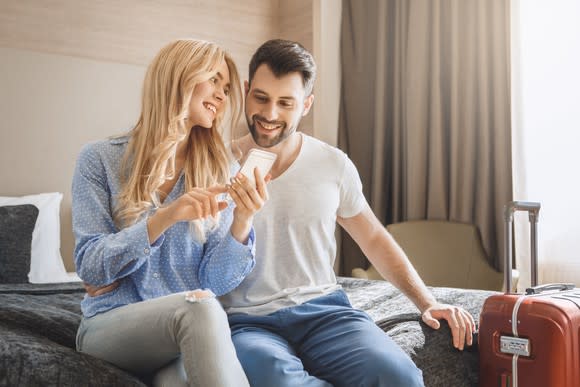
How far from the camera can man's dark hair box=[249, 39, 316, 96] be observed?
5.78ft

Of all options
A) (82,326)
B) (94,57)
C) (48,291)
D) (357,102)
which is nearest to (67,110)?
(94,57)

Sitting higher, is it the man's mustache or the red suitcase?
the man's mustache

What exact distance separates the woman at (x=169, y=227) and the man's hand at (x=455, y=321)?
51 cm

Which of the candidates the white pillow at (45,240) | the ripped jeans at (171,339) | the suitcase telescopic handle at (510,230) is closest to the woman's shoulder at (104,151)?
the ripped jeans at (171,339)

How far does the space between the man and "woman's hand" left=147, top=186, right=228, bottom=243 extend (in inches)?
12.0

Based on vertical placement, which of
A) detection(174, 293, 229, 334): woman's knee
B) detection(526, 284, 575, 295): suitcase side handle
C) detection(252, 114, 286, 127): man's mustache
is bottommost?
detection(526, 284, 575, 295): suitcase side handle

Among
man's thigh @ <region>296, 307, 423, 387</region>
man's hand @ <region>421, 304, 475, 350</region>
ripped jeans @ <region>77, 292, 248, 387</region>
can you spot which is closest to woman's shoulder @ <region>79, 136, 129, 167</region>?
ripped jeans @ <region>77, 292, 248, 387</region>

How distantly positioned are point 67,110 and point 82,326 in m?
2.12

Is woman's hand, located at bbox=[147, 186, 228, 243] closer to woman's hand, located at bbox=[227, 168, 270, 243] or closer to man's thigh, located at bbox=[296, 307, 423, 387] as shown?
Result: woman's hand, located at bbox=[227, 168, 270, 243]

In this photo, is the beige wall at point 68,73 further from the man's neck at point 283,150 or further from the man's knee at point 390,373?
the man's knee at point 390,373

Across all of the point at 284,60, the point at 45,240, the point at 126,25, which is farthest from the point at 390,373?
the point at 126,25

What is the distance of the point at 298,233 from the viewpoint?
1.66 meters

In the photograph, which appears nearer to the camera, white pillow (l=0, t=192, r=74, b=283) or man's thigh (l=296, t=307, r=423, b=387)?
man's thigh (l=296, t=307, r=423, b=387)

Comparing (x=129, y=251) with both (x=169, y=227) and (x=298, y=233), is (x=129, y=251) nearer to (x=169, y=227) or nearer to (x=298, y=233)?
(x=169, y=227)
